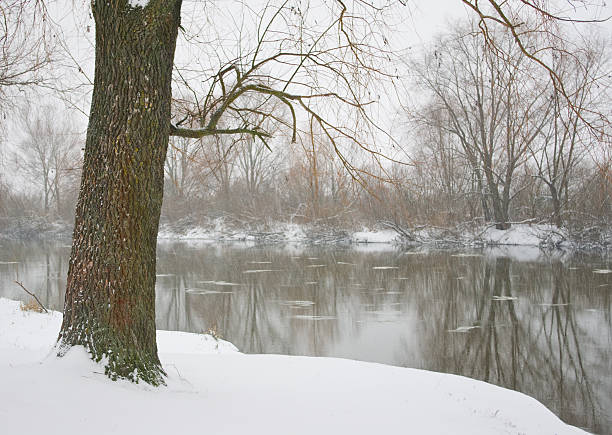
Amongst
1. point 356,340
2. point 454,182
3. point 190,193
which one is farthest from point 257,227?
point 356,340

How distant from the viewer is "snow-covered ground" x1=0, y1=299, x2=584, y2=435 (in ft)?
9.30

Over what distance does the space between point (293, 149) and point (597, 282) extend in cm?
1187

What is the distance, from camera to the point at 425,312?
10875 millimetres

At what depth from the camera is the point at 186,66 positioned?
5566 mm

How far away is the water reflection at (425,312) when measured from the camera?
23.6ft

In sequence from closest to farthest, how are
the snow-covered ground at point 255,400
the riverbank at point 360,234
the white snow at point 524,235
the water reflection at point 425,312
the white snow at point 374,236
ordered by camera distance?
1. the snow-covered ground at point 255,400
2. the water reflection at point 425,312
3. the riverbank at point 360,234
4. the white snow at point 524,235
5. the white snow at point 374,236

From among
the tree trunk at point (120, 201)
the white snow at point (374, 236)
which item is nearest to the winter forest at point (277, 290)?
the tree trunk at point (120, 201)

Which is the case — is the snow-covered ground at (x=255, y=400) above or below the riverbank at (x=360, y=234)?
below

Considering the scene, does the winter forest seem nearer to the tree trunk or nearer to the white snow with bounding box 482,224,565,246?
the tree trunk

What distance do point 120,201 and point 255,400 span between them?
1721 mm

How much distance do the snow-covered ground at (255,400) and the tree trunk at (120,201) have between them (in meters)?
0.20

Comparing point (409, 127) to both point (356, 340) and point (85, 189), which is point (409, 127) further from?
point (85, 189)

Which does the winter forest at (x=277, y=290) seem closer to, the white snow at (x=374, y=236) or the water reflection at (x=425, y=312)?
the water reflection at (x=425, y=312)

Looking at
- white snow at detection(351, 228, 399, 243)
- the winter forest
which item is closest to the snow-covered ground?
the winter forest
